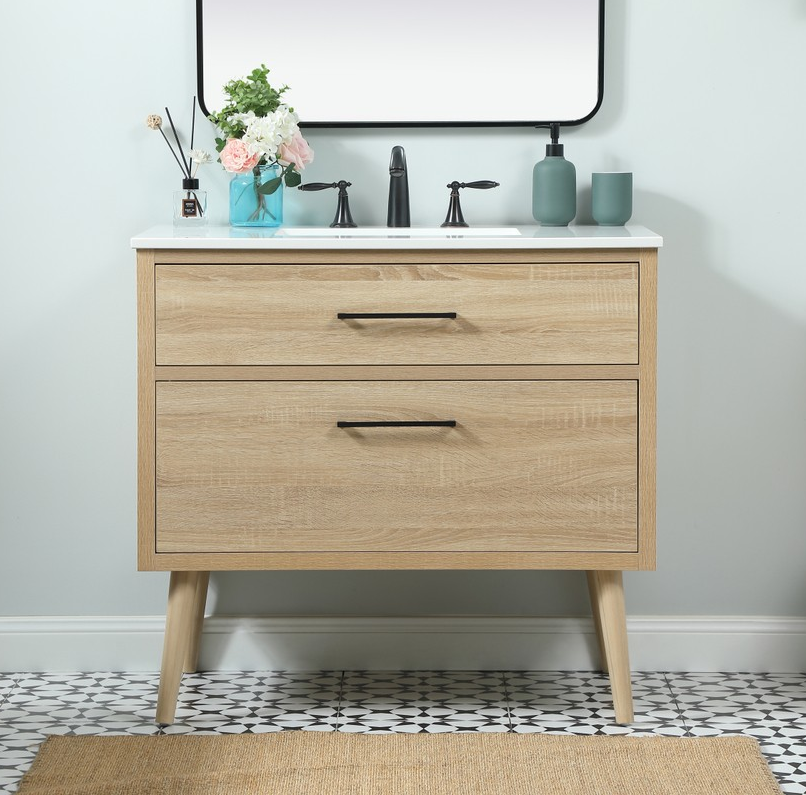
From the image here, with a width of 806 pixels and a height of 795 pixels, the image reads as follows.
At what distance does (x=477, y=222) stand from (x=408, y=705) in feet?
3.14

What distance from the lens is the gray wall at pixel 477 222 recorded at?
217 cm

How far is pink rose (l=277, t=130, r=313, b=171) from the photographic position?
2.06 metres

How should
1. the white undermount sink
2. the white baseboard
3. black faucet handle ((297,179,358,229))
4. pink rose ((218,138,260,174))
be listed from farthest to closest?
the white baseboard
black faucet handle ((297,179,358,229))
pink rose ((218,138,260,174))
the white undermount sink

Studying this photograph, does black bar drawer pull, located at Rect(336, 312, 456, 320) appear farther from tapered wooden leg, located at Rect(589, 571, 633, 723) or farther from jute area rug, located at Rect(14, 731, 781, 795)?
jute area rug, located at Rect(14, 731, 781, 795)

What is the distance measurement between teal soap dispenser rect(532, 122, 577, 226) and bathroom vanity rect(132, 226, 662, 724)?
28 centimetres

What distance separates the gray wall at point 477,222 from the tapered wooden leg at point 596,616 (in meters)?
0.07

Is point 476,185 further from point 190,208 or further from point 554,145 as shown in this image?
point 190,208

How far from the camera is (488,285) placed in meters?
1.83

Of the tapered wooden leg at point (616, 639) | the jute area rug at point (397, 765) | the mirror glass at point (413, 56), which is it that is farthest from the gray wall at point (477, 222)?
the jute area rug at point (397, 765)

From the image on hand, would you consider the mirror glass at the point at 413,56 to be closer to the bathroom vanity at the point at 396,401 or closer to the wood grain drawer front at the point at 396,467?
the bathroom vanity at the point at 396,401

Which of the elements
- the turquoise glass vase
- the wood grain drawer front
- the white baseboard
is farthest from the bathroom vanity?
the white baseboard

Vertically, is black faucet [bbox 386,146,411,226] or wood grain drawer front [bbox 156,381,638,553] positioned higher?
black faucet [bbox 386,146,411,226]

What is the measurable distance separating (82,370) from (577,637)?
1.16 m

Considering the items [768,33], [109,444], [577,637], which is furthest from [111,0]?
[577,637]
